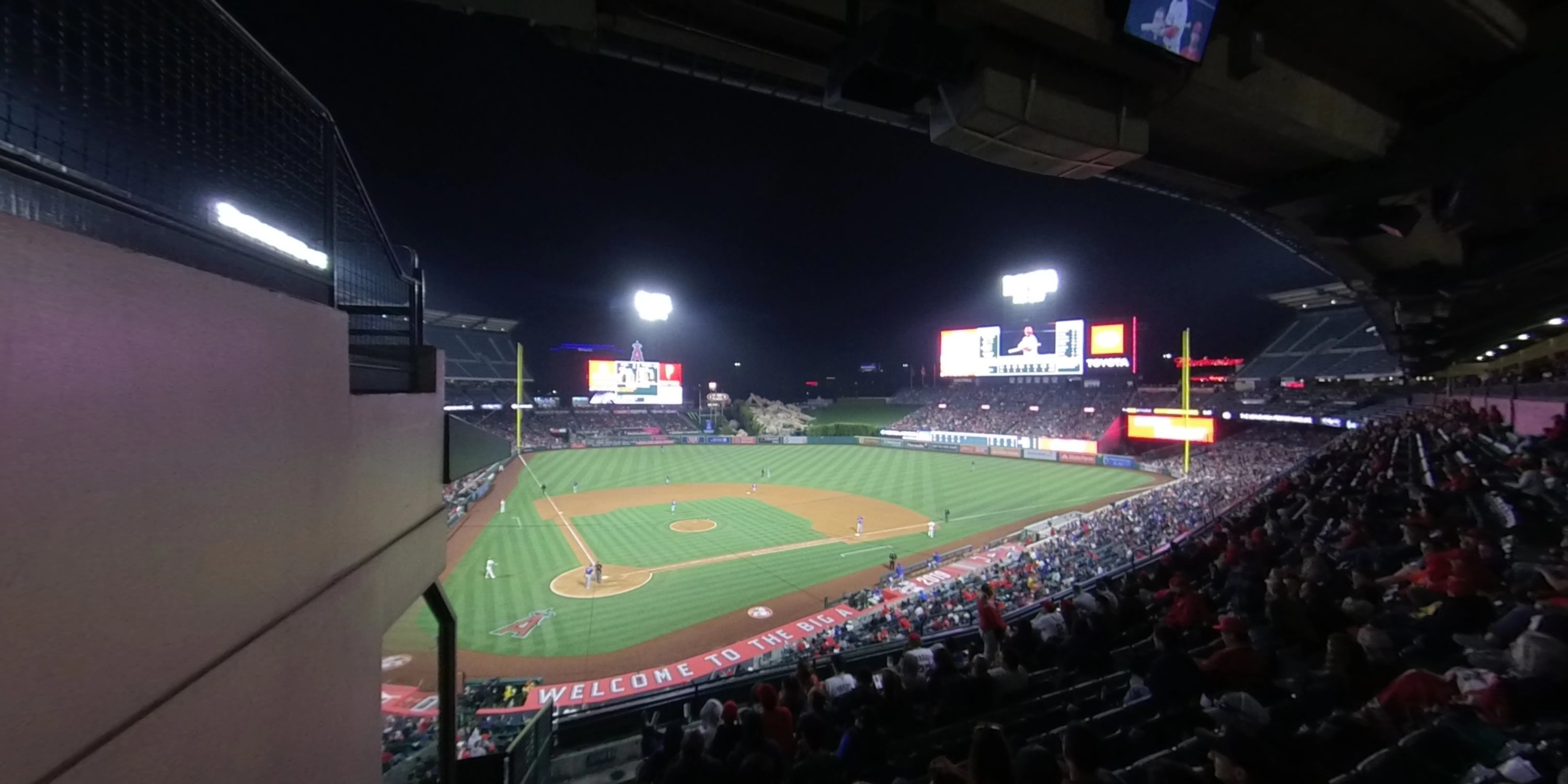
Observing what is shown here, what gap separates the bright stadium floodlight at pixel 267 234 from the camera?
2.47 meters

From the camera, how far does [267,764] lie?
183cm

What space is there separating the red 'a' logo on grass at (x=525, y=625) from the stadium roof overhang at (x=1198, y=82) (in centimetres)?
1500

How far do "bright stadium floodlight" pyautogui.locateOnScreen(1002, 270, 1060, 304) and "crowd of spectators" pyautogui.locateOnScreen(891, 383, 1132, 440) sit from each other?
9048mm

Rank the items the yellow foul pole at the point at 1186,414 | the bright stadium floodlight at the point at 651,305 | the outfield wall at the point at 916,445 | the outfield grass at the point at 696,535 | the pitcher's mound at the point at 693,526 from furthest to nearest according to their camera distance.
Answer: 1. the bright stadium floodlight at the point at 651,305
2. the outfield wall at the point at 916,445
3. the yellow foul pole at the point at 1186,414
4. the pitcher's mound at the point at 693,526
5. the outfield grass at the point at 696,535

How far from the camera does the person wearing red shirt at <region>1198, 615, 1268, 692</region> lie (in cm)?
421

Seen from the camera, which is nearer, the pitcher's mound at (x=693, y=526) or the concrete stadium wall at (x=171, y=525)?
the concrete stadium wall at (x=171, y=525)

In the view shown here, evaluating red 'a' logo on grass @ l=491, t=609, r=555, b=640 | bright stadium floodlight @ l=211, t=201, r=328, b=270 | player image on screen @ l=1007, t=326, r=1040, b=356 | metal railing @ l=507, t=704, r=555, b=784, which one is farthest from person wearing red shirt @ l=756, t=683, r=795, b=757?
player image on screen @ l=1007, t=326, r=1040, b=356

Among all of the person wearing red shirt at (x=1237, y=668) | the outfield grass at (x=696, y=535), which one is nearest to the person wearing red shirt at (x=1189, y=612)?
the person wearing red shirt at (x=1237, y=668)

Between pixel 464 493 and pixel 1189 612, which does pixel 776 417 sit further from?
pixel 1189 612

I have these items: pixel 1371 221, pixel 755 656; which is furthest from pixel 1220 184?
pixel 755 656

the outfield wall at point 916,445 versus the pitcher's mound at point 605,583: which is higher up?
the outfield wall at point 916,445

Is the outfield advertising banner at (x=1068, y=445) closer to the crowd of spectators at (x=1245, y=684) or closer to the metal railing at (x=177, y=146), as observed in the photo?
the crowd of spectators at (x=1245, y=684)

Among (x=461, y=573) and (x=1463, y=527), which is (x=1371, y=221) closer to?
(x=1463, y=527)

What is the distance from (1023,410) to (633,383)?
36.1m
